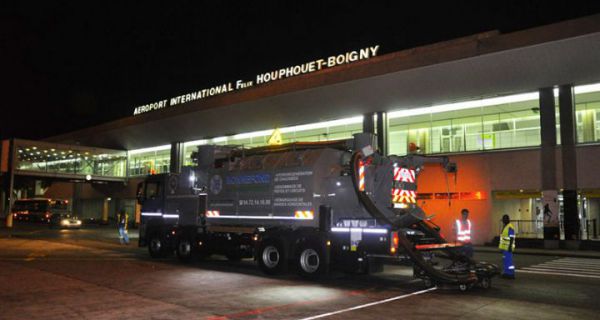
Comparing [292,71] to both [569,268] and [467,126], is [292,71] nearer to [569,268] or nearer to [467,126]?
[467,126]

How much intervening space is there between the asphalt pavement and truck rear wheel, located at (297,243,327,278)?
31 centimetres

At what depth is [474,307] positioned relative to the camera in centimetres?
954

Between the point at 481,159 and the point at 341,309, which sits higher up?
the point at 481,159

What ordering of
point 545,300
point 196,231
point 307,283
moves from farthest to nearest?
1. point 196,231
2. point 307,283
3. point 545,300

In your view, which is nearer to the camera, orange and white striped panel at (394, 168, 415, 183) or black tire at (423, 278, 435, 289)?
black tire at (423, 278, 435, 289)

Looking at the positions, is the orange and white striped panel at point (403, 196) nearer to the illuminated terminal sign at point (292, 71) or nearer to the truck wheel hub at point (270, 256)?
the truck wheel hub at point (270, 256)

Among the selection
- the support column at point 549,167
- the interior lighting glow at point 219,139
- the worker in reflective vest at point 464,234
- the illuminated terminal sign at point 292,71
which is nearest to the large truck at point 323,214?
the worker in reflective vest at point 464,234

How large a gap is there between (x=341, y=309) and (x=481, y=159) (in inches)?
798

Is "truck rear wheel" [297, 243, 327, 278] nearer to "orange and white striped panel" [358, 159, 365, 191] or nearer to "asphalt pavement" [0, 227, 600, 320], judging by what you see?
"asphalt pavement" [0, 227, 600, 320]

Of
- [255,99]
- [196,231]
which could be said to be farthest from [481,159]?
[196,231]

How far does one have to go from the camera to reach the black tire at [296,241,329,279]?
41.7 feet

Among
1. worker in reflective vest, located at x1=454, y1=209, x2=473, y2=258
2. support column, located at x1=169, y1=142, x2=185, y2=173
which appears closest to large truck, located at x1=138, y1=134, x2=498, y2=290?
worker in reflective vest, located at x1=454, y1=209, x2=473, y2=258

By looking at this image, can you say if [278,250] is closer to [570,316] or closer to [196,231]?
[196,231]

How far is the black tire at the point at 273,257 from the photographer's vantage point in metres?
13.6
